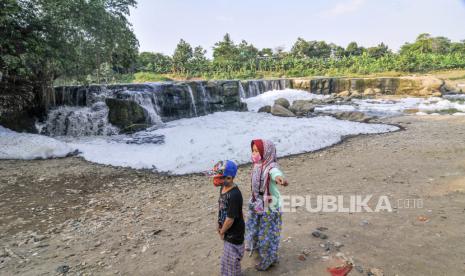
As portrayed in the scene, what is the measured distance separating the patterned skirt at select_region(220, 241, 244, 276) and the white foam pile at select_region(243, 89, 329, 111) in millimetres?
26552

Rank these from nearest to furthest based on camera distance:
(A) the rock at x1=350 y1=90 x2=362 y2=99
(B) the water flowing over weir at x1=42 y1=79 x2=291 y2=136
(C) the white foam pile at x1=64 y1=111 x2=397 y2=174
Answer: (C) the white foam pile at x1=64 y1=111 x2=397 y2=174, (B) the water flowing over weir at x1=42 y1=79 x2=291 y2=136, (A) the rock at x1=350 y1=90 x2=362 y2=99

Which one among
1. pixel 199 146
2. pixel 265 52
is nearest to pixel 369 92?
pixel 199 146

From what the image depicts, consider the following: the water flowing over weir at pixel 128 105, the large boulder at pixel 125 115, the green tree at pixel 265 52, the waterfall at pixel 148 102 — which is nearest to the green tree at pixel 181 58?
the green tree at pixel 265 52

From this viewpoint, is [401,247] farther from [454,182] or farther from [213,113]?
[213,113]

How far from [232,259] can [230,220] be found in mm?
420

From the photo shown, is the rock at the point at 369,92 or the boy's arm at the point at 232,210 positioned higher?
the rock at the point at 369,92

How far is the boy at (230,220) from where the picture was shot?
2.93 meters

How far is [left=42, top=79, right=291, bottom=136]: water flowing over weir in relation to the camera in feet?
48.3

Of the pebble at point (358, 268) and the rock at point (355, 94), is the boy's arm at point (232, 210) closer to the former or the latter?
the pebble at point (358, 268)

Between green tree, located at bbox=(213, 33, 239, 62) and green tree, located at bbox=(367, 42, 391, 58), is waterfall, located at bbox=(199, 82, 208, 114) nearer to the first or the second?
green tree, located at bbox=(213, 33, 239, 62)

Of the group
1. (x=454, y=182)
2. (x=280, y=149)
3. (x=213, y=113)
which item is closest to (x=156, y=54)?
(x=213, y=113)

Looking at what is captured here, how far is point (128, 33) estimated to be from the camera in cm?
1631

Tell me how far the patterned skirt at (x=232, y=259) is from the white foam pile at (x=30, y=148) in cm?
901

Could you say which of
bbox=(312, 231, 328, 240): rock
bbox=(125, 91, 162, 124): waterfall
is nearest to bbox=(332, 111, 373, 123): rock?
bbox=(125, 91, 162, 124): waterfall
